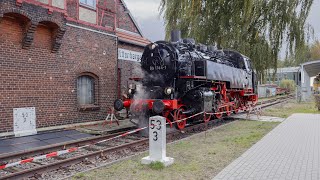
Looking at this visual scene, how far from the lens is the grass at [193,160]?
5.88m

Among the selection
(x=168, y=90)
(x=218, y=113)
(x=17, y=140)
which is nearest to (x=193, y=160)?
(x=168, y=90)

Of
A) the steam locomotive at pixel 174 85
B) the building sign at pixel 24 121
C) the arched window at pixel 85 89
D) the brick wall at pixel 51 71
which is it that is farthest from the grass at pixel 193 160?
the arched window at pixel 85 89

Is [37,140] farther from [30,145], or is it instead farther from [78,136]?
[78,136]

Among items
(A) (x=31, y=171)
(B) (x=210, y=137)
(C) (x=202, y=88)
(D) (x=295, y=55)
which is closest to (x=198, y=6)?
(D) (x=295, y=55)

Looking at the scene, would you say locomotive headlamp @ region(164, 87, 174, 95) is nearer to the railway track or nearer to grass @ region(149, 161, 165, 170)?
the railway track

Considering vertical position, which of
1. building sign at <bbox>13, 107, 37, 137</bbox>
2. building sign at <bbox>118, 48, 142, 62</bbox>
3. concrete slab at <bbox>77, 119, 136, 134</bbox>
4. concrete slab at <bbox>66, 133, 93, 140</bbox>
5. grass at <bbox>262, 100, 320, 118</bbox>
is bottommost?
concrete slab at <bbox>66, 133, 93, 140</bbox>

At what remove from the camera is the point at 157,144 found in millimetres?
6621

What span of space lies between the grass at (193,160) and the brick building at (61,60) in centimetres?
476

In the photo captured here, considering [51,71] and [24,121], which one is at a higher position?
[51,71]

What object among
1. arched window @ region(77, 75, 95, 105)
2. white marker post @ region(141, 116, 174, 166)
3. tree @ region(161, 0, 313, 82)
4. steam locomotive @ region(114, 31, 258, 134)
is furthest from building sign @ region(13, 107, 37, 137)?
tree @ region(161, 0, 313, 82)

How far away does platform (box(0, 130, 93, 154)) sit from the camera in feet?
26.9

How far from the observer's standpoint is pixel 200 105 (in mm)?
11227

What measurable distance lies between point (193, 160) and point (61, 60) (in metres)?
6.74

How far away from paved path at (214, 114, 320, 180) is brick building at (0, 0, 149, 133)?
6.84 meters
